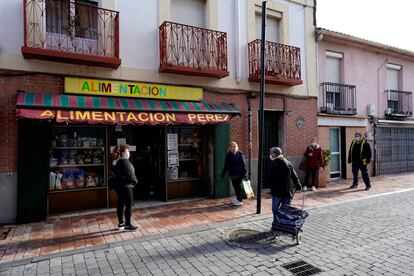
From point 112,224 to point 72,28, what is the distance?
4743mm

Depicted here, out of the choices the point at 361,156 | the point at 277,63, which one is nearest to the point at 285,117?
the point at 277,63

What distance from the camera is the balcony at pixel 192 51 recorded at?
797cm

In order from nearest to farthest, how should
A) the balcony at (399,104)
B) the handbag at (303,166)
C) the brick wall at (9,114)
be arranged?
the brick wall at (9,114) → the handbag at (303,166) → the balcony at (399,104)

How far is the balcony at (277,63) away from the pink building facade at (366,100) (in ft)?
5.89

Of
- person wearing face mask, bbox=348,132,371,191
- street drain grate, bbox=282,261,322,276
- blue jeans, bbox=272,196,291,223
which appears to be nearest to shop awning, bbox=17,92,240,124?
blue jeans, bbox=272,196,291,223

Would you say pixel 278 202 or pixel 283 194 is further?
pixel 278 202

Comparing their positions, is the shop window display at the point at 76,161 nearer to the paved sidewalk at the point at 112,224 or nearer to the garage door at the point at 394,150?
the paved sidewalk at the point at 112,224

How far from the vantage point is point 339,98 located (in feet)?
40.5

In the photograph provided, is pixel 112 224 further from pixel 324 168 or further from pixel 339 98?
pixel 339 98

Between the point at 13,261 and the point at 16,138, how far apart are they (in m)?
2.99

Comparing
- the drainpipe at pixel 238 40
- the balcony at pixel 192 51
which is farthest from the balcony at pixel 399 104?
the balcony at pixel 192 51

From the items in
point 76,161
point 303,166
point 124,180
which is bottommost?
point 303,166

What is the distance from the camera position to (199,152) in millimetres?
9188

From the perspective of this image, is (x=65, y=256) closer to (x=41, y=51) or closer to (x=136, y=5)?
(x=41, y=51)
